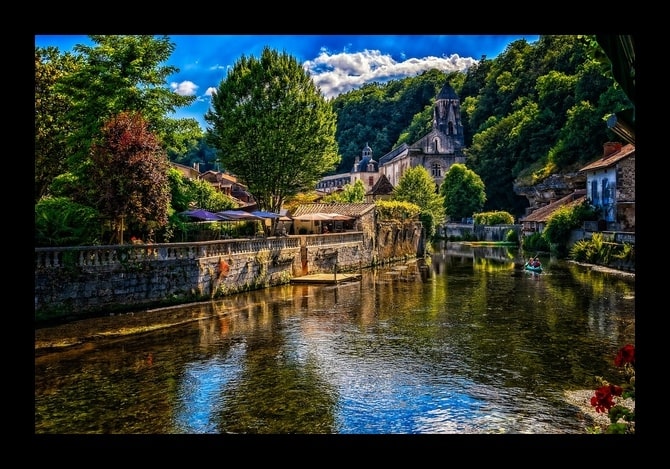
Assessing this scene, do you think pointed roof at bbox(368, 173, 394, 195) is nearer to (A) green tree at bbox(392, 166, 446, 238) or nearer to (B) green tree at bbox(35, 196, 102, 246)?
(A) green tree at bbox(392, 166, 446, 238)

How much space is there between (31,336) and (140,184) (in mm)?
19872

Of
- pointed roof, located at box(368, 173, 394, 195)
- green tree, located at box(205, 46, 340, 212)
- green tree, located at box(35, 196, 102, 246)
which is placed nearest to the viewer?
green tree, located at box(35, 196, 102, 246)

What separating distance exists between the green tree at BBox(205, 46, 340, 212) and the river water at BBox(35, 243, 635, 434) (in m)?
15.7

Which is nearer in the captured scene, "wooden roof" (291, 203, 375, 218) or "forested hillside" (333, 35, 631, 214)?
"wooden roof" (291, 203, 375, 218)

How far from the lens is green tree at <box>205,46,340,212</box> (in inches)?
1524

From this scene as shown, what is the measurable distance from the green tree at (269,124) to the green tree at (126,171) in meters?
16.3

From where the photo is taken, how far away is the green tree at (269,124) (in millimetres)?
38719

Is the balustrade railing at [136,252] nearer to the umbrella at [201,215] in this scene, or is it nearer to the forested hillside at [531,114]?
the umbrella at [201,215]

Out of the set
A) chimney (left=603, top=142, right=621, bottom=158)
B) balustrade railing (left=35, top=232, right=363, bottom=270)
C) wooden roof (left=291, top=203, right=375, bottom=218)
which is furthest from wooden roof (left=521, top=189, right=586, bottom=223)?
balustrade railing (left=35, top=232, right=363, bottom=270)

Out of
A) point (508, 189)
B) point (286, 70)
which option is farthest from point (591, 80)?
point (286, 70)

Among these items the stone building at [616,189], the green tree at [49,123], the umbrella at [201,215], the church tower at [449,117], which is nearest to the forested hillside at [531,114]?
the church tower at [449,117]

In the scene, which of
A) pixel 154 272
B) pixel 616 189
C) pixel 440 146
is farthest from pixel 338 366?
pixel 440 146
